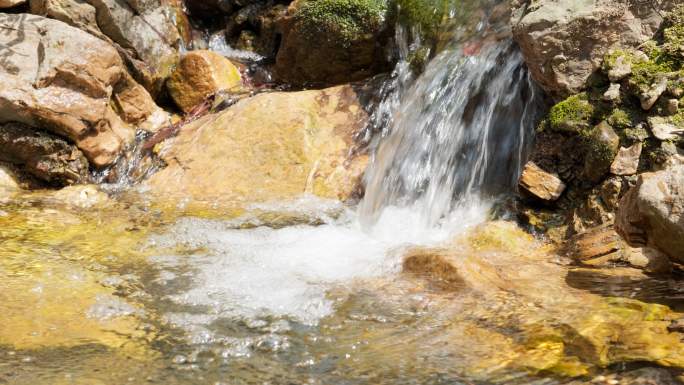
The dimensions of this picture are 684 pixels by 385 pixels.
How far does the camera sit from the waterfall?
6.25m

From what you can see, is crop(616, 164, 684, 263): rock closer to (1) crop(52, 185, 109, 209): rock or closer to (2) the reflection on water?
(2) the reflection on water

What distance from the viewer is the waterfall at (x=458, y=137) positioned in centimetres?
625

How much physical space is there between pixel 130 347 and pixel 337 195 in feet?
12.8

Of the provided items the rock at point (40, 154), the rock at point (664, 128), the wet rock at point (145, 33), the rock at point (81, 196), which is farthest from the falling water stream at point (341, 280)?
the wet rock at point (145, 33)

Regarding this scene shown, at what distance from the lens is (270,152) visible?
7.60 m

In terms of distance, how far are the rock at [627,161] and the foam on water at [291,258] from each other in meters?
1.29

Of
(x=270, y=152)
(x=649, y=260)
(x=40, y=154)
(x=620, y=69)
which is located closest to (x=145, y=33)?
(x=40, y=154)

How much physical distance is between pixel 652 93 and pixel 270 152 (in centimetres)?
430

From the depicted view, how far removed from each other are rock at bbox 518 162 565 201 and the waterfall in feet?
2.14

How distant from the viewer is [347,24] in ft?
28.4

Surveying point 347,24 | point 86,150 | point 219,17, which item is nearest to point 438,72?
point 347,24

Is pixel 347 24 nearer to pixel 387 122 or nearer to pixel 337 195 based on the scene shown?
pixel 387 122

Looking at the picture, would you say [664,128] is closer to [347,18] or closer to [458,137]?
[458,137]

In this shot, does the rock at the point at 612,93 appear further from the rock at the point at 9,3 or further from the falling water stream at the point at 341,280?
the rock at the point at 9,3
